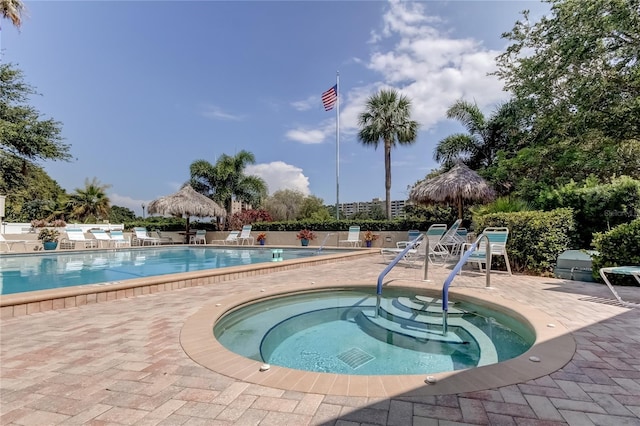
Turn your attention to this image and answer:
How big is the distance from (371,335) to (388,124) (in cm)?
1622

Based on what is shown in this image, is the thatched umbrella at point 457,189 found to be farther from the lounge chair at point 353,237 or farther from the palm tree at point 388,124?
the palm tree at point 388,124

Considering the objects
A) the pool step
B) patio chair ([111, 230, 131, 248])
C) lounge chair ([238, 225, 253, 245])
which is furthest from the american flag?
the pool step

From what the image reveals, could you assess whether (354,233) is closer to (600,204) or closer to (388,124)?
(388,124)

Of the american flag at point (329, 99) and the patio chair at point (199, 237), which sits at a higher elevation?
the american flag at point (329, 99)

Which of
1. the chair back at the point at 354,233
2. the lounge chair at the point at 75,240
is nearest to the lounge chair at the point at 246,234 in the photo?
the chair back at the point at 354,233

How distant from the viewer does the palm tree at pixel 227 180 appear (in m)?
24.8

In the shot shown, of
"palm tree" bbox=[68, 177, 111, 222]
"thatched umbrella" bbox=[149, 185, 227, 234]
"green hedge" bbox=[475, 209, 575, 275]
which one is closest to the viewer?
"green hedge" bbox=[475, 209, 575, 275]

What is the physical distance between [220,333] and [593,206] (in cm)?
918

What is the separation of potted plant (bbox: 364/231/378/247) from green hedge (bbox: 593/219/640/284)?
32.5 feet

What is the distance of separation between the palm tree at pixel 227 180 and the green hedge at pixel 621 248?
2242cm

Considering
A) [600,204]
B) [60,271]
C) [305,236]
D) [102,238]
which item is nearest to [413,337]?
[600,204]

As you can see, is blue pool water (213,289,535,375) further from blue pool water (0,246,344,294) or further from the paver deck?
blue pool water (0,246,344,294)

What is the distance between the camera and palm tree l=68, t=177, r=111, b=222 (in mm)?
26703

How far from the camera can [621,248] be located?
17.1 feet
